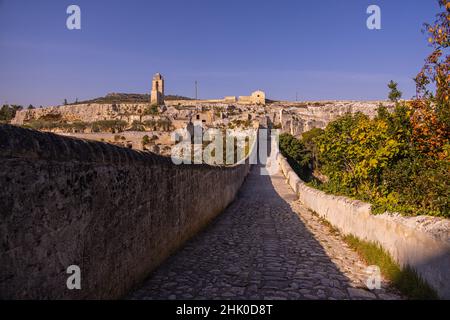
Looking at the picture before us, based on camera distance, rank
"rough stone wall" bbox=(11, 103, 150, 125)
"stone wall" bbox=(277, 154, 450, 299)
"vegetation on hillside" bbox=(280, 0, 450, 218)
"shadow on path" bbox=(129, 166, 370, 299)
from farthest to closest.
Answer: "rough stone wall" bbox=(11, 103, 150, 125)
"vegetation on hillside" bbox=(280, 0, 450, 218)
"shadow on path" bbox=(129, 166, 370, 299)
"stone wall" bbox=(277, 154, 450, 299)

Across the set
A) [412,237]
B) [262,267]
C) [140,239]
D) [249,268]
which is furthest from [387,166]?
[140,239]

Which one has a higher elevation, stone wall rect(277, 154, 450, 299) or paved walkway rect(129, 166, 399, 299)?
stone wall rect(277, 154, 450, 299)

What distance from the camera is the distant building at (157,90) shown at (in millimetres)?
124375

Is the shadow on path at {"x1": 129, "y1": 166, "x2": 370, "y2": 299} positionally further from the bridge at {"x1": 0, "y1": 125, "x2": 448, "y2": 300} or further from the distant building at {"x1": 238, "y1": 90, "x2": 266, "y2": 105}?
the distant building at {"x1": 238, "y1": 90, "x2": 266, "y2": 105}

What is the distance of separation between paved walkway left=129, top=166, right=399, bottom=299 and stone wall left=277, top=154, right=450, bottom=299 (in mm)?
466

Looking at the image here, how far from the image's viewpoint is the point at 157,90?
416 ft

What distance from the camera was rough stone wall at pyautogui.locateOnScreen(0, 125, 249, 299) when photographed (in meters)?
2.43

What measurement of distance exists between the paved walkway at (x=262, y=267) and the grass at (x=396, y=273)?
6.3 inches

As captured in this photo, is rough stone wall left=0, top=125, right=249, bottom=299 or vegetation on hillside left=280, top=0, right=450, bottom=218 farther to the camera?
vegetation on hillside left=280, top=0, right=450, bottom=218

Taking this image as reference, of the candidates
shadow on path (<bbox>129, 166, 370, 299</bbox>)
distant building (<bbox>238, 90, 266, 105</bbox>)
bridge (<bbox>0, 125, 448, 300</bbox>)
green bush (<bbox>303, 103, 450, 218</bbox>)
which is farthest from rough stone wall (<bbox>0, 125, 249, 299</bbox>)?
distant building (<bbox>238, 90, 266, 105</bbox>)

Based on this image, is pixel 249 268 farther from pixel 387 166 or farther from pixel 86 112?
pixel 86 112

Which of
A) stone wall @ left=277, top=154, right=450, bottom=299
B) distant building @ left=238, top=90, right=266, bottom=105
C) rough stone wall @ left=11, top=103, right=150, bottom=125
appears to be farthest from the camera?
distant building @ left=238, top=90, right=266, bottom=105

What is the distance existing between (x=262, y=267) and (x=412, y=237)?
2153 mm

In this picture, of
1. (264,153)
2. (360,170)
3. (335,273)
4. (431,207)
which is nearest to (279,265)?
(335,273)
